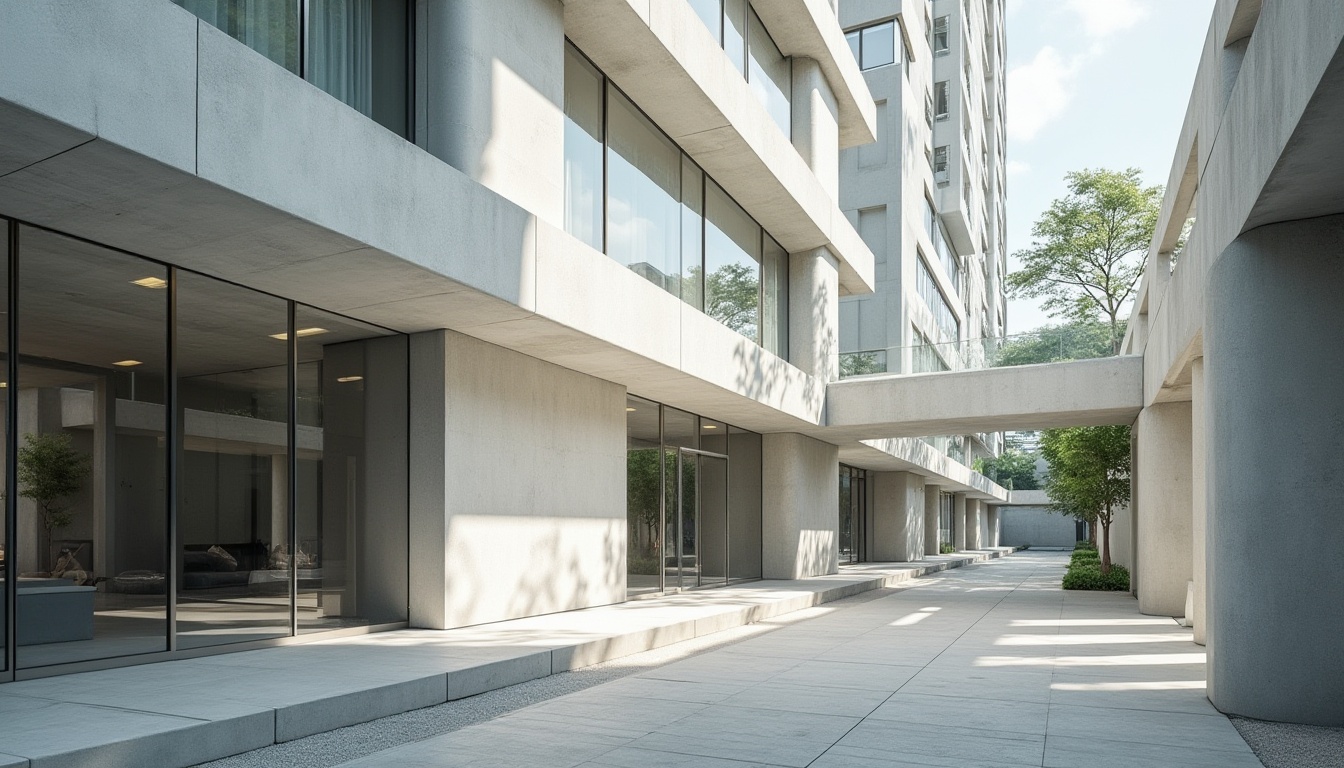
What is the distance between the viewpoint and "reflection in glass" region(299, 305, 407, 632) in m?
11.0

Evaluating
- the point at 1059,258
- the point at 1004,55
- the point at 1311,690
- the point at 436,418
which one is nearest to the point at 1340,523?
the point at 1311,690

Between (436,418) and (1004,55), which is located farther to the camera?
(1004,55)

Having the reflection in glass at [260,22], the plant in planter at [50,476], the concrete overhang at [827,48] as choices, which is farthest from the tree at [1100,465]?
the plant in planter at [50,476]

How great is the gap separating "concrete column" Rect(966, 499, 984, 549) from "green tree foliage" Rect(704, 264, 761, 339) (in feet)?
138

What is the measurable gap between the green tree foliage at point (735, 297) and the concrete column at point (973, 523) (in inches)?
1651

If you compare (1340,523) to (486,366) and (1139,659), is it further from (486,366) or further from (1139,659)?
(486,366)

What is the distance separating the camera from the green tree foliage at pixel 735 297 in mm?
18891

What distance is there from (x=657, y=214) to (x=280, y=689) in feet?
34.8

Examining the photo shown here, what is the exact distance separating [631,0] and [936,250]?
31.8m

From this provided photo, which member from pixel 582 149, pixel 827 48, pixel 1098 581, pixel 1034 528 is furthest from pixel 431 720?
pixel 1034 528

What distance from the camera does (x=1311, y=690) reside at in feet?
25.0

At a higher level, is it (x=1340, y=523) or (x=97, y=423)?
(x=97, y=423)

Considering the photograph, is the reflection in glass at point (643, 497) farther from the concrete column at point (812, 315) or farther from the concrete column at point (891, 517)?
the concrete column at point (891, 517)

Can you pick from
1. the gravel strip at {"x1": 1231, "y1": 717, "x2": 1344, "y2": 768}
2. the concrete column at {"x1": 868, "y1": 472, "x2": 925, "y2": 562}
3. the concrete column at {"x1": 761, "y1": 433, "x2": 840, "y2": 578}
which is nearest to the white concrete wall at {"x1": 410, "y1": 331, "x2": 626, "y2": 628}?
the concrete column at {"x1": 761, "y1": 433, "x2": 840, "y2": 578}
